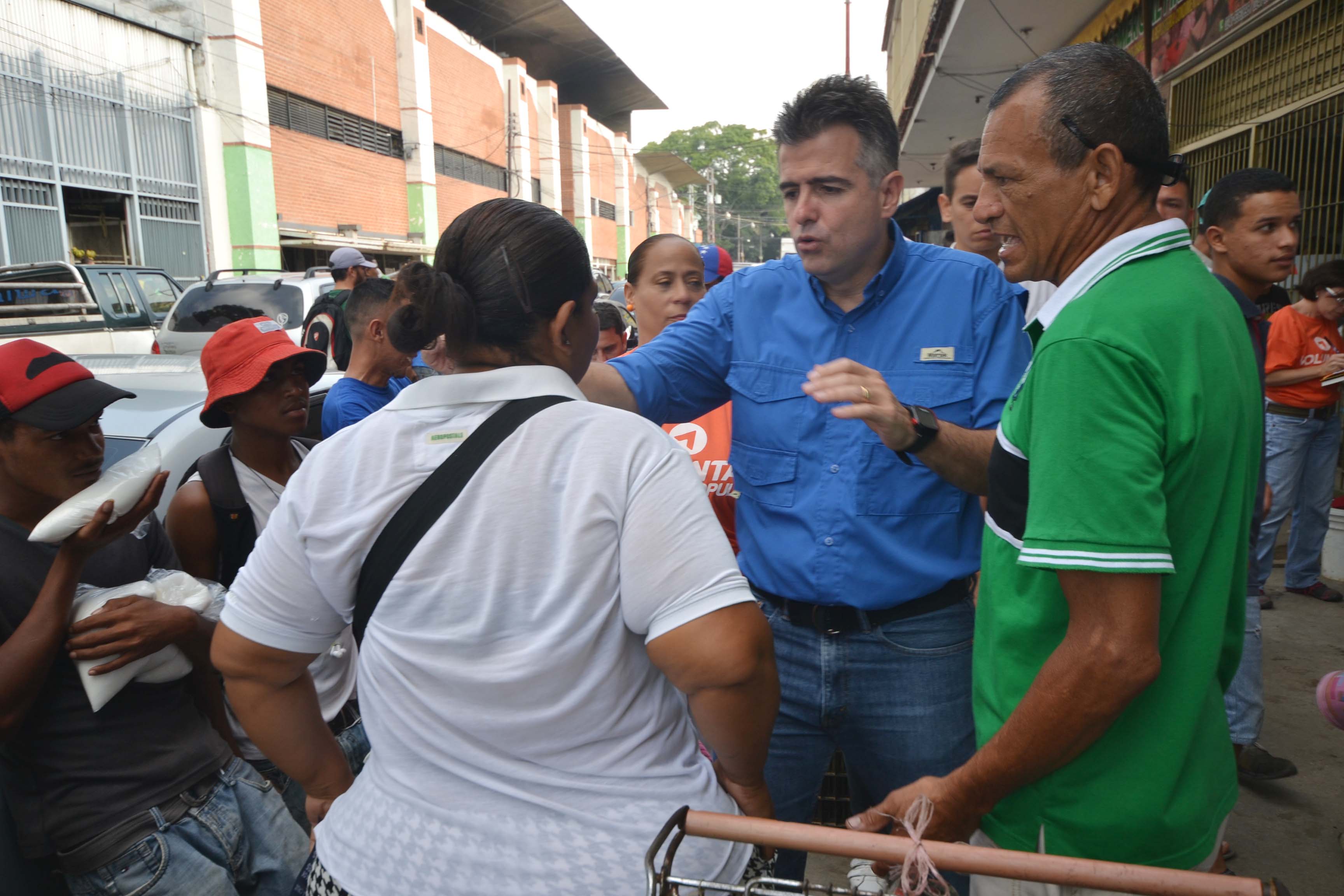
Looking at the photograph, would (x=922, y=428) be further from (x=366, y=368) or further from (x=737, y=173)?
(x=737, y=173)

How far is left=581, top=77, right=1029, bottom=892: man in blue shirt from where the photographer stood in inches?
82.0

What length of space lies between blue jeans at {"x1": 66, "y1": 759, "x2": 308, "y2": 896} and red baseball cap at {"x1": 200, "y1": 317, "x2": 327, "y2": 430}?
3.78ft

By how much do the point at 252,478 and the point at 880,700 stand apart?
189 centimetres

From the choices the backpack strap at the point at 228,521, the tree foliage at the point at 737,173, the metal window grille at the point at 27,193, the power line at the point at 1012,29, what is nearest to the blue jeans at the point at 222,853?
the backpack strap at the point at 228,521

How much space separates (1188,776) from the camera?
4.66ft

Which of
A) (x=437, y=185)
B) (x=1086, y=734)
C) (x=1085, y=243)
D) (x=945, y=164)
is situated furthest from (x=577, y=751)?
(x=437, y=185)

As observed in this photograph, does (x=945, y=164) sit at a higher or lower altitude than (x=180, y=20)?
lower

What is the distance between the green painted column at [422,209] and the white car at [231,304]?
18.4 metres

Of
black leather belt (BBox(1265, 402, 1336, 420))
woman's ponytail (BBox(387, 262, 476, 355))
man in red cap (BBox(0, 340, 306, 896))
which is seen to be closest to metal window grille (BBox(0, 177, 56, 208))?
man in red cap (BBox(0, 340, 306, 896))

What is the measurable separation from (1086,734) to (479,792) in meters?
0.92

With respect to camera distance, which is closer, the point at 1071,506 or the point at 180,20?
the point at 1071,506

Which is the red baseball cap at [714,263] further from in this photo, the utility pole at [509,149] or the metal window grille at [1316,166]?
the utility pole at [509,149]

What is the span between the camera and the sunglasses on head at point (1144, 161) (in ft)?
4.69

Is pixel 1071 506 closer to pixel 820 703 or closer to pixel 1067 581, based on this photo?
pixel 1067 581
